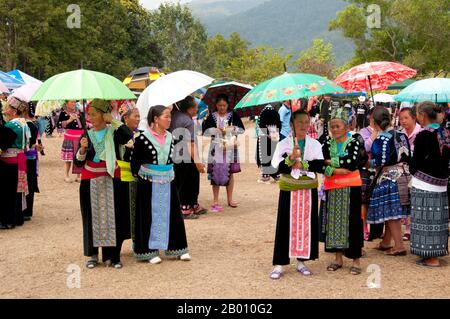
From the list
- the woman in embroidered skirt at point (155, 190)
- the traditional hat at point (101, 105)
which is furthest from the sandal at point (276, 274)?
the traditional hat at point (101, 105)

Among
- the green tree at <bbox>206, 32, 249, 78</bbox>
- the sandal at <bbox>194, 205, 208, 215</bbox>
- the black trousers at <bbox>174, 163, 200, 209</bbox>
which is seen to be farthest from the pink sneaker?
the green tree at <bbox>206, 32, 249, 78</bbox>

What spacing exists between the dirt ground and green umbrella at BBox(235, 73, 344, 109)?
1.74m

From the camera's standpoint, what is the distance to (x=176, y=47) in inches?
2625

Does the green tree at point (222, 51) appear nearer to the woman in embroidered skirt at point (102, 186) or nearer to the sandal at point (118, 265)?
the woman in embroidered skirt at point (102, 186)

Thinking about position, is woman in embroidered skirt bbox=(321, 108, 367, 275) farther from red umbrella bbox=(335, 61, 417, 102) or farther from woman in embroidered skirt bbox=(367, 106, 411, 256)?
red umbrella bbox=(335, 61, 417, 102)

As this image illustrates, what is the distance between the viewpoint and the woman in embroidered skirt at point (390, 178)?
6.44 metres

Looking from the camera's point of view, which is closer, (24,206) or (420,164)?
(420,164)

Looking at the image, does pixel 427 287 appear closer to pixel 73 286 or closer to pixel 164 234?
pixel 164 234

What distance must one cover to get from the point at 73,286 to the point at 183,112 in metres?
3.62

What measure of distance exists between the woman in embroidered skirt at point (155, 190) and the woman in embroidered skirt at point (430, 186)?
255 cm

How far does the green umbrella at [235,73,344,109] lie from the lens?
5.05 metres
